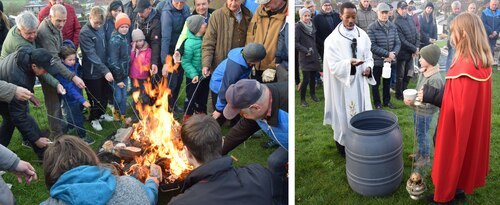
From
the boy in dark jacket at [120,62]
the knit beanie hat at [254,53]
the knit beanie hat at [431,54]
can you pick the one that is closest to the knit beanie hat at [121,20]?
the boy in dark jacket at [120,62]

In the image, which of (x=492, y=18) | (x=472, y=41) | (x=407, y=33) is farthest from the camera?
(x=407, y=33)

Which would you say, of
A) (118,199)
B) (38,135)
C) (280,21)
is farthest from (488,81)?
(38,135)

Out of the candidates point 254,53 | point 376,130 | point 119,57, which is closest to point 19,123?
point 119,57

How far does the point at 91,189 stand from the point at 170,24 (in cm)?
292

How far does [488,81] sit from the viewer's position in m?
3.30

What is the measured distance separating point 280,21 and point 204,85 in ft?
3.54

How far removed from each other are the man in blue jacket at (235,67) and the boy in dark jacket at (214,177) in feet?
4.92

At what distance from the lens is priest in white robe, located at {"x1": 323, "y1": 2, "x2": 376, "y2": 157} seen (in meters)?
4.25

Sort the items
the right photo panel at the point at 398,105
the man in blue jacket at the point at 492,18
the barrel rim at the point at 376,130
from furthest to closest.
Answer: the man in blue jacket at the point at 492,18
the barrel rim at the point at 376,130
the right photo panel at the point at 398,105

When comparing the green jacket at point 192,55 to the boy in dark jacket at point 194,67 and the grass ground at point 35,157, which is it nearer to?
the boy in dark jacket at point 194,67

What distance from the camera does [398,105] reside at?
5.91m

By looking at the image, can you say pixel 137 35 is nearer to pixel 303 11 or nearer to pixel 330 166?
pixel 303 11

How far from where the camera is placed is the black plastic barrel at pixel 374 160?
3.76 metres

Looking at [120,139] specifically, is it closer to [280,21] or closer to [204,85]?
[204,85]
